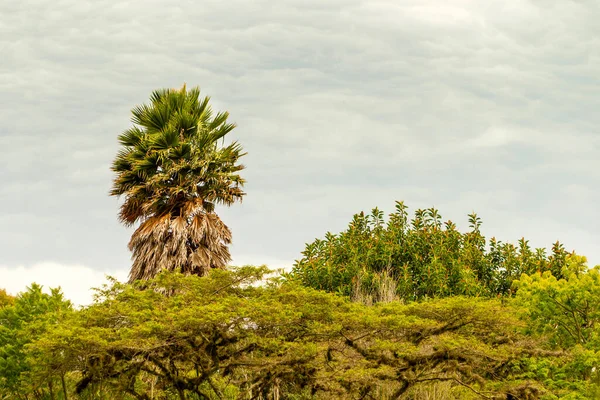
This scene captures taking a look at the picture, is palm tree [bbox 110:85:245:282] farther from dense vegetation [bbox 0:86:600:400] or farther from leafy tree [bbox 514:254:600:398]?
leafy tree [bbox 514:254:600:398]

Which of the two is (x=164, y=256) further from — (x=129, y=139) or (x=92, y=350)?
(x=92, y=350)

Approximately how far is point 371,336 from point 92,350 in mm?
6397

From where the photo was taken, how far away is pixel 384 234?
89.6ft

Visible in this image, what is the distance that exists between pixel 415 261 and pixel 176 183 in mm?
9344

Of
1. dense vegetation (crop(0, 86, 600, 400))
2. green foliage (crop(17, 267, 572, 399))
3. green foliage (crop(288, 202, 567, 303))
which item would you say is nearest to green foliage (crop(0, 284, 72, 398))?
dense vegetation (crop(0, 86, 600, 400))

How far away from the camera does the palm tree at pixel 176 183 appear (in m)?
26.4

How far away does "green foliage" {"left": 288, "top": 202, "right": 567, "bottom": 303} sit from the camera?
25.9 m

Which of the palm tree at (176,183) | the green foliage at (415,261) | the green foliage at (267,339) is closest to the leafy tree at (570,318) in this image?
the green foliage at (267,339)

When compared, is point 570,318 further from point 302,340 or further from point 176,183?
point 176,183

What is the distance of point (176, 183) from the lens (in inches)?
1089

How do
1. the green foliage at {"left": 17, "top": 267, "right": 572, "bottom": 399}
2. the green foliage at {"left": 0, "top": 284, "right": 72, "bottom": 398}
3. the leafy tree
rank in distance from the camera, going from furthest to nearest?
the green foliage at {"left": 0, "top": 284, "right": 72, "bottom": 398}, the leafy tree, the green foliage at {"left": 17, "top": 267, "right": 572, "bottom": 399}

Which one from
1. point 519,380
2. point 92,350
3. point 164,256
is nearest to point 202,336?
point 92,350

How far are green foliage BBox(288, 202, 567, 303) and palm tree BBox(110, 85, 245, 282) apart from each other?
12.0 feet

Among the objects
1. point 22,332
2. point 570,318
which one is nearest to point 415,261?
point 570,318
